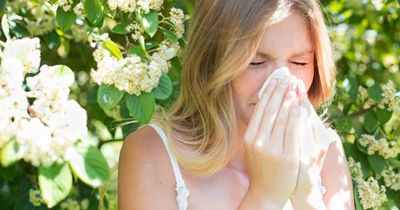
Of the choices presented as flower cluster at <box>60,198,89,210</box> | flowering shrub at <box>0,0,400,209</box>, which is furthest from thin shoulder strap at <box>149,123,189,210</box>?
flower cluster at <box>60,198,89,210</box>

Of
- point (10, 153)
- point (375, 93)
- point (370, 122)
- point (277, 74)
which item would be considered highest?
point (10, 153)

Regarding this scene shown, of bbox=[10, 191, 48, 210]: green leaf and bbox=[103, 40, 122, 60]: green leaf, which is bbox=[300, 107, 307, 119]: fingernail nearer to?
bbox=[103, 40, 122, 60]: green leaf

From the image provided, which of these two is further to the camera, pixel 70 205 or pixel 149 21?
pixel 70 205

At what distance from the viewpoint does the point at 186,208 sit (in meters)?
2.31

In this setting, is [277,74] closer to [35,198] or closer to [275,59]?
[275,59]

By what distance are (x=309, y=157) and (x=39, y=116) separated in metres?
0.92

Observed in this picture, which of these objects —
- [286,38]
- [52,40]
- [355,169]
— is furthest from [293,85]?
[52,40]

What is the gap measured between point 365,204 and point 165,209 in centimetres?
82

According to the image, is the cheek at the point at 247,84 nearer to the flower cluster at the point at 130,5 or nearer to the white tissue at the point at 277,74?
the white tissue at the point at 277,74

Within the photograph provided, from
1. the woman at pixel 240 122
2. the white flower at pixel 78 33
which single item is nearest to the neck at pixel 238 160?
the woman at pixel 240 122

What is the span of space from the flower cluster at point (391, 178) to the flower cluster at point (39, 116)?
67.5 inches

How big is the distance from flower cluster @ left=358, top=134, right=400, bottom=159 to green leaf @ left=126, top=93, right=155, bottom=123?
1338 millimetres

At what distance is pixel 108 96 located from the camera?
1.76 metres

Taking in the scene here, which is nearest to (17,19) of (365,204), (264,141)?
(264,141)
